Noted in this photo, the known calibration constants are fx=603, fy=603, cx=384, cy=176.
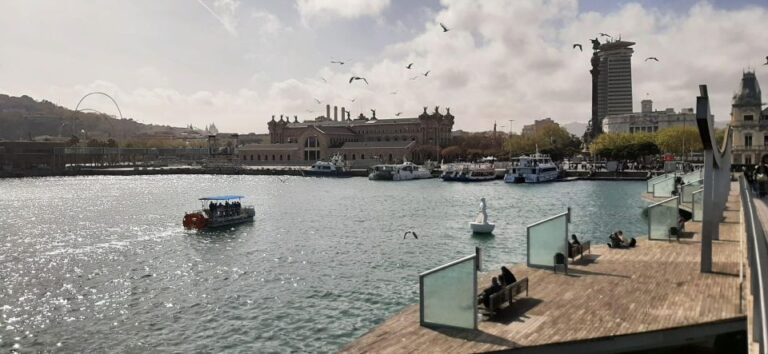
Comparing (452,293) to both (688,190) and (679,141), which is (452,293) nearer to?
(688,190)

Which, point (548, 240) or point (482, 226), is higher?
point (548, 240)

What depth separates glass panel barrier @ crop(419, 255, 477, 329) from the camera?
16.1 metres

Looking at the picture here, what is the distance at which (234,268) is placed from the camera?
33844mm

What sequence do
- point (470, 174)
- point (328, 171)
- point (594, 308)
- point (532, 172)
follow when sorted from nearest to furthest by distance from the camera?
point (594, 308), point (532, 172), point (470, 174), point (328, 171)

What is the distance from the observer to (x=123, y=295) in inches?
1099

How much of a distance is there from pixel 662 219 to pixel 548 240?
30.0ft

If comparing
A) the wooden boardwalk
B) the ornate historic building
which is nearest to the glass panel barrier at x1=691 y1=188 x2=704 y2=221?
the wooden boardwalk

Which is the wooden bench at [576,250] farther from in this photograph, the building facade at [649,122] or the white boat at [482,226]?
the building facade at [649,122]

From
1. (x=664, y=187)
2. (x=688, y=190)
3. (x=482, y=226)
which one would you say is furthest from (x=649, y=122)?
(x=482, y=226)

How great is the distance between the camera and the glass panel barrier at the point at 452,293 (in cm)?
1611

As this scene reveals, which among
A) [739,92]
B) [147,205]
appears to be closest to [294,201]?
[147,205]

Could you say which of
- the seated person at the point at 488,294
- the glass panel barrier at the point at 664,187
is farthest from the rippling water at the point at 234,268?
the seated person at the point at 488,294

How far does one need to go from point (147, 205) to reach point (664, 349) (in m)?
68.6

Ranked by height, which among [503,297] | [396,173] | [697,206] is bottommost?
[503,297]
